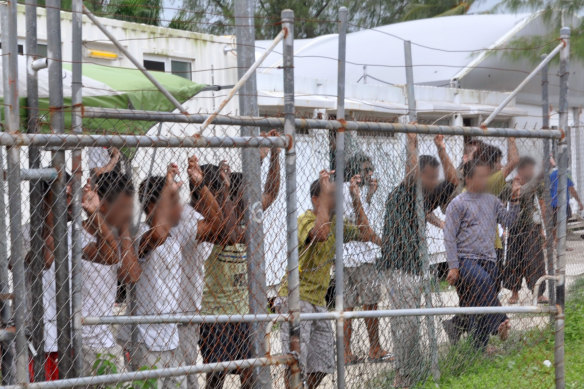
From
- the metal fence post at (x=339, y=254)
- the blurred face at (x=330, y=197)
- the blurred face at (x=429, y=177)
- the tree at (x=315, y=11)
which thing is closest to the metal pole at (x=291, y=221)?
the metal fence post at (x=339, y=254)

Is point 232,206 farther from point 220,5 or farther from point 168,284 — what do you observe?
point 220,5

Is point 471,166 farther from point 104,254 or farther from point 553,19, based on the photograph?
point 553,19

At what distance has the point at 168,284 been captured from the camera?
15.8 feet

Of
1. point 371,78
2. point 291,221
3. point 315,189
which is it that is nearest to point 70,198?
point 291,221

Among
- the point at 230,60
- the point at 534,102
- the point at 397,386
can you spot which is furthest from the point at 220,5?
the point at 397,386

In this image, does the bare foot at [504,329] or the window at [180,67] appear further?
the window at [180,67]

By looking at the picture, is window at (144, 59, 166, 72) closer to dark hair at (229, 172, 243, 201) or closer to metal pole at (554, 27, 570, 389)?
dark hair at (229, 172, 243, 201)

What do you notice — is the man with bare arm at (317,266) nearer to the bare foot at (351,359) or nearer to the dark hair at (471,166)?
the bare foot at (351,359)

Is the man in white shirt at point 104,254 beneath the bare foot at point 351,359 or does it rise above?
above

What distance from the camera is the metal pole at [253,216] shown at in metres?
4.46

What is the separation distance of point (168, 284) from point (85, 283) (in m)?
0.49

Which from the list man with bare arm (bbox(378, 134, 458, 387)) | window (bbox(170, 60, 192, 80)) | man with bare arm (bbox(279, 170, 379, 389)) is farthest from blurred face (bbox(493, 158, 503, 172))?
window (bbox(170, 60, 192, 80))

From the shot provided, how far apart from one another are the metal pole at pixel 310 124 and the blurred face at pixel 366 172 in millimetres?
628

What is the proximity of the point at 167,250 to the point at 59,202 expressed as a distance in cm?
107
